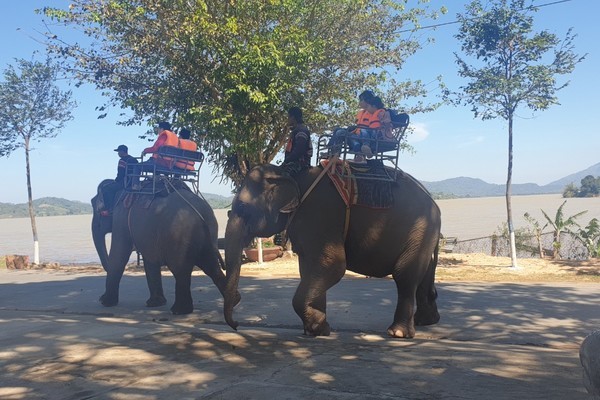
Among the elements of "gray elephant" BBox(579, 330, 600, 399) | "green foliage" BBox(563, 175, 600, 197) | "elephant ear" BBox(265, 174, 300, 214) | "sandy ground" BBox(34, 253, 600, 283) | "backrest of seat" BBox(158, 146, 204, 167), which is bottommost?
"sandy ground" BBox(34, 253, 600, 283)

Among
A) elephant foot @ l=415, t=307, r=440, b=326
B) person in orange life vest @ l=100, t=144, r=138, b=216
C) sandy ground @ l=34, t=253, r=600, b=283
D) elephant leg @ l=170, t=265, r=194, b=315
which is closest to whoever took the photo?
elephant foot @ l=415, t=307, r=440, b=326

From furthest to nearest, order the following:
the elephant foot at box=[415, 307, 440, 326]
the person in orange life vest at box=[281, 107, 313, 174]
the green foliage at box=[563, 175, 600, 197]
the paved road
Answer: the green foliage at box=[563, 175, 600, 197], the elephant foot at box=[415, 307, 440, 326], the person in orange life vest at box=[281, 107, 313, 174], the paved road

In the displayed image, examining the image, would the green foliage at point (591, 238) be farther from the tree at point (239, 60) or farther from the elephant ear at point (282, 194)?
the elephant ear at point (282, 194)

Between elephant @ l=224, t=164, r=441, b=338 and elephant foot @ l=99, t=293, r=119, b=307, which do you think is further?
elephant foot @ l=99, t=293, r=119, b=307

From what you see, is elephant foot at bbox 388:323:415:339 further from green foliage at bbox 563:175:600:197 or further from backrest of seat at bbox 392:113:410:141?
green foliage at bbox 563:175:600:197

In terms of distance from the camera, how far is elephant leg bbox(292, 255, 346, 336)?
6633mm

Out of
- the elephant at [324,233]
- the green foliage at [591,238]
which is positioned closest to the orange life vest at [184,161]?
the elephant at [324,233]

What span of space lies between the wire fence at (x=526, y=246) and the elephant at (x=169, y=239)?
12.7 metres

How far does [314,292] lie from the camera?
6629 millimetres

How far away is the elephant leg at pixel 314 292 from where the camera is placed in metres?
6.63

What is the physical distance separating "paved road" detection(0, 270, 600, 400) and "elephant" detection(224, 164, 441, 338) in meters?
0.50

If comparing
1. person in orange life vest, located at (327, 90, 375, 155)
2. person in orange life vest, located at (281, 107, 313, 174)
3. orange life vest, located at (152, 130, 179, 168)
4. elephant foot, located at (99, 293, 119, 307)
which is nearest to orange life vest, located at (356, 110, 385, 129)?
person in orange life vest, located at (327, 90, 375, 155)

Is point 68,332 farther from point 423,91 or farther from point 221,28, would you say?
point 423,91

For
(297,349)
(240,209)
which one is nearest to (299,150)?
(240,209)
